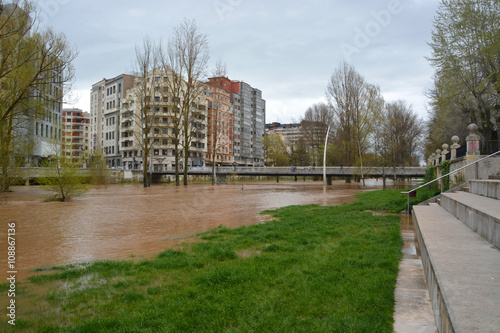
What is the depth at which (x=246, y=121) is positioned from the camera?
117 m

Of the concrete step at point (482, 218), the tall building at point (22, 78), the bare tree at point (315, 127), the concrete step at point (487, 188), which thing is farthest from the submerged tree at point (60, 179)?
the bare tree at point (315, 127)

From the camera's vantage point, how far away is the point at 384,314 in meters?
3.66

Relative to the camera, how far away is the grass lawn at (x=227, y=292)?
3.57 m

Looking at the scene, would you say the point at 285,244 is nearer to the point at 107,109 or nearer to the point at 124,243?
the point at 124,243

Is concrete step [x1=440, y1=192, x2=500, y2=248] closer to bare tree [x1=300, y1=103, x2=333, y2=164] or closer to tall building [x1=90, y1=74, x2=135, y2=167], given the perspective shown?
bare tree [x1=300, y1=103, x2=333, y2=164]

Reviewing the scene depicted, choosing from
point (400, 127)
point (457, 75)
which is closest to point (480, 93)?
point (457, 75)

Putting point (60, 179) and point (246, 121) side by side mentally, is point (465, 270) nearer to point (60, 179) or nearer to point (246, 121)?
point (60, 179)

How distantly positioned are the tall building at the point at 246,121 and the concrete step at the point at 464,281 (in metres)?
104

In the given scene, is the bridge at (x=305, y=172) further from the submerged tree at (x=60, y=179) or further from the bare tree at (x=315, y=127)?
the submerged tree at (x=60, y=179)

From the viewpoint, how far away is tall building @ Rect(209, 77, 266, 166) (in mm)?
112438

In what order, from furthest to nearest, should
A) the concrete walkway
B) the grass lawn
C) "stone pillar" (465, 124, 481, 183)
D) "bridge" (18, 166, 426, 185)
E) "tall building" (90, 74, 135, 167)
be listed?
"tall building" (90, 74, 135, 167) → "bridge" (18, 166, 426, 185) → "stone pillar" (465, 124, 481, 183) → the grass lawn → the concrete walkway

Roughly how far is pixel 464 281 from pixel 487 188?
6.12 metres

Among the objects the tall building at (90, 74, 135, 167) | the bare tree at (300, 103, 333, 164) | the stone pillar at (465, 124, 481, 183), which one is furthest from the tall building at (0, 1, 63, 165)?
the tall building at (90, 74, 135, 167)

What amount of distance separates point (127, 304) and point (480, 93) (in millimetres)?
25042
